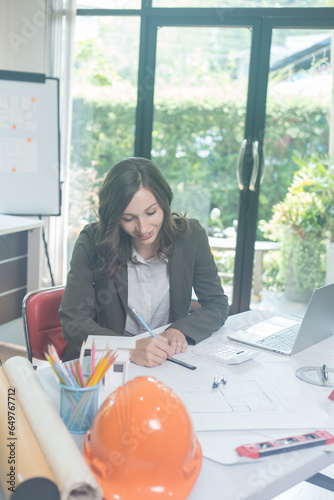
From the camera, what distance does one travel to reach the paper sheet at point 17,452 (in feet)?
2.61

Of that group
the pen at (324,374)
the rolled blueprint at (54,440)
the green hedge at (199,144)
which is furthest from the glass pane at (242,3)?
the rolled blueprint at (54,440)

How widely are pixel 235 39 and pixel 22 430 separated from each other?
345cm

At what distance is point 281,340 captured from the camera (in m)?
1.58

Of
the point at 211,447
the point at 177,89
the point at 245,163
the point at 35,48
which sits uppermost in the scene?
the point at 35,48

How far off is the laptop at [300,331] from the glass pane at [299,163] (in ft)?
7.17

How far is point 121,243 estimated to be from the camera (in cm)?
183

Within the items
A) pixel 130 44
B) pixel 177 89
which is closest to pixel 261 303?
pixel 177 89

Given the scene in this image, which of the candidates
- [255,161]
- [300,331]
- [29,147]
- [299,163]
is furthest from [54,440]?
[299,163]

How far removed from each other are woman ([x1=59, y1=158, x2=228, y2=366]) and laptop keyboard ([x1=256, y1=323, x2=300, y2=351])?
0.17m

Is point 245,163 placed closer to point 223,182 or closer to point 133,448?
point 223,182

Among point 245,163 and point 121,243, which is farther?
point 245,163

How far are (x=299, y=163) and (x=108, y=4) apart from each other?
181 centimetres

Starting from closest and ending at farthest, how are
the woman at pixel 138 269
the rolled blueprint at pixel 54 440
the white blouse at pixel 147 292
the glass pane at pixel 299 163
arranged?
1. the rolled blueprint at pixel 54 440
2. the woman at pixel 138 269
3. the white blouse at pixel 147 292
4. the glass pane at pixel 299 163

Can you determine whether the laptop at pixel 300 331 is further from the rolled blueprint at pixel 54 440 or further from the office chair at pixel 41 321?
the rolled blueprint at pixel 54 440
